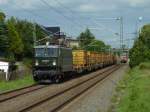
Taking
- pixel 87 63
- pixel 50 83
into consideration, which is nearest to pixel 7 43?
pixel 87 63

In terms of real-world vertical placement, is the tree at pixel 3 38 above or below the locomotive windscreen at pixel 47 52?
above

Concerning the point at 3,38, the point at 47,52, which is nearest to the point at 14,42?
the point at 3,38

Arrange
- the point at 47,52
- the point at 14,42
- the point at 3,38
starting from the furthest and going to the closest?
the point at 14,42, the point at 3,38, the point at 47,52

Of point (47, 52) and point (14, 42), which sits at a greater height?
point (14, 42)

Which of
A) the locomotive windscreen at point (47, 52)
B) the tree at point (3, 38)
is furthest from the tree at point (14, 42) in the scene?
the locomotive windscreen at point (47, 52)

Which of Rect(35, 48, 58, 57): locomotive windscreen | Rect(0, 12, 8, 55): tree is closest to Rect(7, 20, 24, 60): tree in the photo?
Rect(0, 12, 8, 55): tree

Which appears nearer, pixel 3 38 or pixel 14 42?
pixel 3 38

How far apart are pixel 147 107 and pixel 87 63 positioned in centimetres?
4273

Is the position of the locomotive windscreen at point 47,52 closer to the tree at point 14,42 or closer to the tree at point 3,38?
the tree at point 3,38

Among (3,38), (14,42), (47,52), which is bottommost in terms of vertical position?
(47,52)

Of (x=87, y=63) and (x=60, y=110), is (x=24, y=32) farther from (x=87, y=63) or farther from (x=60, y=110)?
(x=60, y=110)

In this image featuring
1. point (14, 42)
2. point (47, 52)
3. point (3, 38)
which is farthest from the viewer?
point (14, 42)

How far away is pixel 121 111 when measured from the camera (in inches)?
720

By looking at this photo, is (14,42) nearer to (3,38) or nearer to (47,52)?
(3,38)
